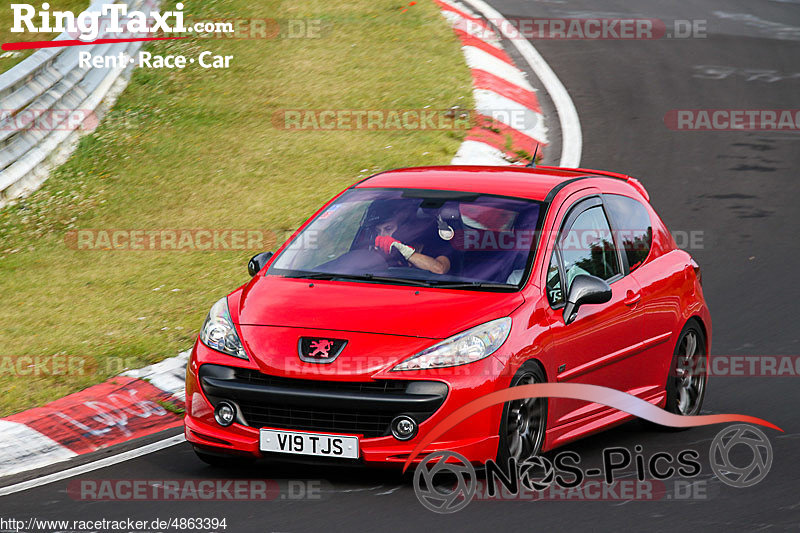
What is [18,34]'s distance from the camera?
57.1ft

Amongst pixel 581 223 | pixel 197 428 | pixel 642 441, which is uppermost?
pixel 581 223

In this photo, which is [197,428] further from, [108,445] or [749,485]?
[749,485]

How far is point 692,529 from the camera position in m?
5.49

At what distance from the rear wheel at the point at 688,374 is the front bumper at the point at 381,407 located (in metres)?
2.09

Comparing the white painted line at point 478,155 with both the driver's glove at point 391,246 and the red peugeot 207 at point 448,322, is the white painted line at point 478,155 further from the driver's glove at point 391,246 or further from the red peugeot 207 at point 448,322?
the driver's glove at point 391,246

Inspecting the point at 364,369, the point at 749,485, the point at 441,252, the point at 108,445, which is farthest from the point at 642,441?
the point at 108,445

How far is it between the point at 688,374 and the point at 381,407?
2.80 m

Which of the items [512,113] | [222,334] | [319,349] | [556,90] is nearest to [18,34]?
[512,113]

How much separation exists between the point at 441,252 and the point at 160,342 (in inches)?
107

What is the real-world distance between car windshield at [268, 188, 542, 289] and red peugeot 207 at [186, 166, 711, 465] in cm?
1

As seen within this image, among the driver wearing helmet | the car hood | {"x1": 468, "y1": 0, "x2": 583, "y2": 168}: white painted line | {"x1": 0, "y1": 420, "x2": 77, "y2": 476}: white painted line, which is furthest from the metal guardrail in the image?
the car hood

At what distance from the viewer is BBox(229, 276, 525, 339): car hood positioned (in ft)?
20.0

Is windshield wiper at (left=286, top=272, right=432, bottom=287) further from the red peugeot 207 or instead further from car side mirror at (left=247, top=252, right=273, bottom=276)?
car side mirror at (left=247, top=252, right=273, bottom=276)

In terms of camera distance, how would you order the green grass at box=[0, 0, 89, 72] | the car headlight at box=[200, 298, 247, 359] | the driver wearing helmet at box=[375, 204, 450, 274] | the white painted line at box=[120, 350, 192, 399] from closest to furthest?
the car headlight at box=[200, 298, 247, 359] < the driver wearing helmet at box=[375, 204, 450, 274] < the white painted line at box=[120, 350, 192, 399] < the green grass at box=[0, 0, 89, 72]
